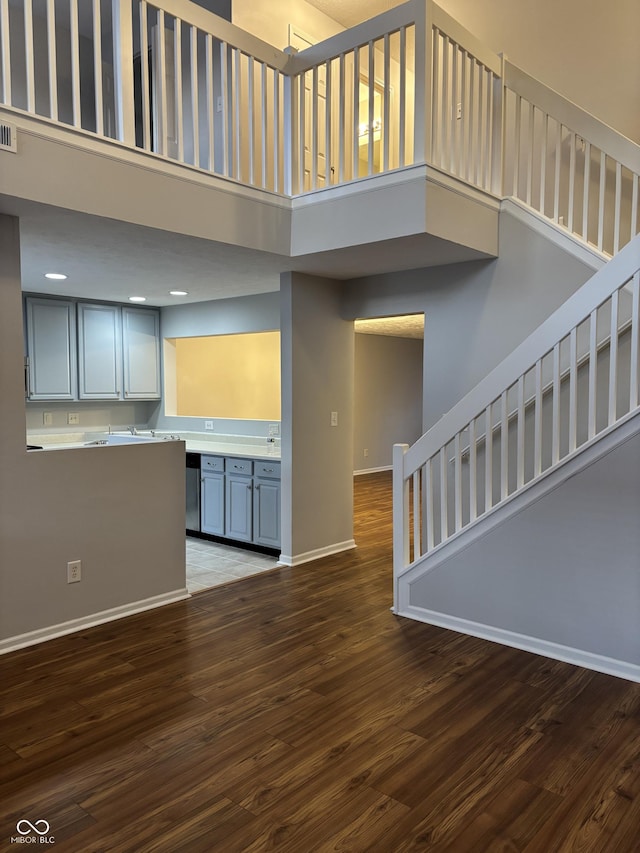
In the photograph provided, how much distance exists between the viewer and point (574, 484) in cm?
307

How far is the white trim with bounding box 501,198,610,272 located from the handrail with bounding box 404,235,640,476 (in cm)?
84

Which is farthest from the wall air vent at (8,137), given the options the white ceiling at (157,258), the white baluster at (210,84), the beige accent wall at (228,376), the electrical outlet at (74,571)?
the beige accent wall at (228,376)

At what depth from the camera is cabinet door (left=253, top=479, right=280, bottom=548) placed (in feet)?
16.4

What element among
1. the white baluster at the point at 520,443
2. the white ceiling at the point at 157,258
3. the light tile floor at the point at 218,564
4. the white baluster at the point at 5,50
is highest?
the white baluster at the point at 5,50

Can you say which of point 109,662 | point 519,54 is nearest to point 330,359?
point 109,662

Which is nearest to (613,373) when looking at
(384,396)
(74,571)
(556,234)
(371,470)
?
(556,234)

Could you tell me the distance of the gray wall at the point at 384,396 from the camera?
9625mm

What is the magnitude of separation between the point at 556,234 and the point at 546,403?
117cm

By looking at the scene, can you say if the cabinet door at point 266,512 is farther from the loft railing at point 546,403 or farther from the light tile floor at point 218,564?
the loft railing at point 546,403

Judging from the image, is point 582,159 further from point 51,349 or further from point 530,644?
point 51,349

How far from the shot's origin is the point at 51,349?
18.8 ft

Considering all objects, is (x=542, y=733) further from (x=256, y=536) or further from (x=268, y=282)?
(x=268, y=282)

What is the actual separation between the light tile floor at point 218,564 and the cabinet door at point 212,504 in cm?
16

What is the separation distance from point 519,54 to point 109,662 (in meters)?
5.84
